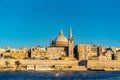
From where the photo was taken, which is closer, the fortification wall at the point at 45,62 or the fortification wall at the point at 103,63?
the fortification wall at the point at 45,62

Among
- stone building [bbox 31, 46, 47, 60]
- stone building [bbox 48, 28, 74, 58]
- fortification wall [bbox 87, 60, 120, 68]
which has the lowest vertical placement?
fortification wall [bbox 87, 60, 120, 68]

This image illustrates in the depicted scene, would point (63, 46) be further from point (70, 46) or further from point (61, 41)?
point (70, 46)

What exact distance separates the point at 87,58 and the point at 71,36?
38.7ft

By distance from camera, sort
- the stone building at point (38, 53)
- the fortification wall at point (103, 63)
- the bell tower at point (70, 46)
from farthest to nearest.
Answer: the bell tower at point (70, 46) → the stone building at point (38, 53) → the fortification wall at point (103, 63)

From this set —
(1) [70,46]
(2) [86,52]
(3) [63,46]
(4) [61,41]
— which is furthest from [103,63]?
(4) [61,41]

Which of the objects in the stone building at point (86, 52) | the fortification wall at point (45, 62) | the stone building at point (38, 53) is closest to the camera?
the fortification wall at point (45, 62)

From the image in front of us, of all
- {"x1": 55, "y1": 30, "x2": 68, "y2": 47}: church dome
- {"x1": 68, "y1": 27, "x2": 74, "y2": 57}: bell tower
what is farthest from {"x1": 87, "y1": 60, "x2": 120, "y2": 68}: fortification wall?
{"x1": 55, "y1": 30, "x2": 68, "y2": 47}: church dome

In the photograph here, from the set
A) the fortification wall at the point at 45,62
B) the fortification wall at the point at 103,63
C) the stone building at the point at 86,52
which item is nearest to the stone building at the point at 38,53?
the stone building at the point at 86,52

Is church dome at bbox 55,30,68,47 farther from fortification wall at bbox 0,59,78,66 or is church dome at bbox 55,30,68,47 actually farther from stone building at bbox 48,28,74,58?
fortification wall at bbox 0,59,78,66

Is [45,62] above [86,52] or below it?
below

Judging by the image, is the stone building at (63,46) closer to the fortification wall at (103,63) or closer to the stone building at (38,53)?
the stone building at (38,53)

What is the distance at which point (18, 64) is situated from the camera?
108 metres

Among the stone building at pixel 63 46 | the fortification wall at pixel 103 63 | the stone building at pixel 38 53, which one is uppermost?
the stone building at pixel 63 46

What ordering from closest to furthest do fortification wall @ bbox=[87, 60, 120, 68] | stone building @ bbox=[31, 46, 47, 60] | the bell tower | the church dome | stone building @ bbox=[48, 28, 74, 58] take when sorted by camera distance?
fortification wall @ bbox=[87, 60, 120, 68] → stone building @ bbox=[31, 46, 47, 60] → the bell tower → stone building @ bbox=[48, 28, 74, 58] → the church dome
